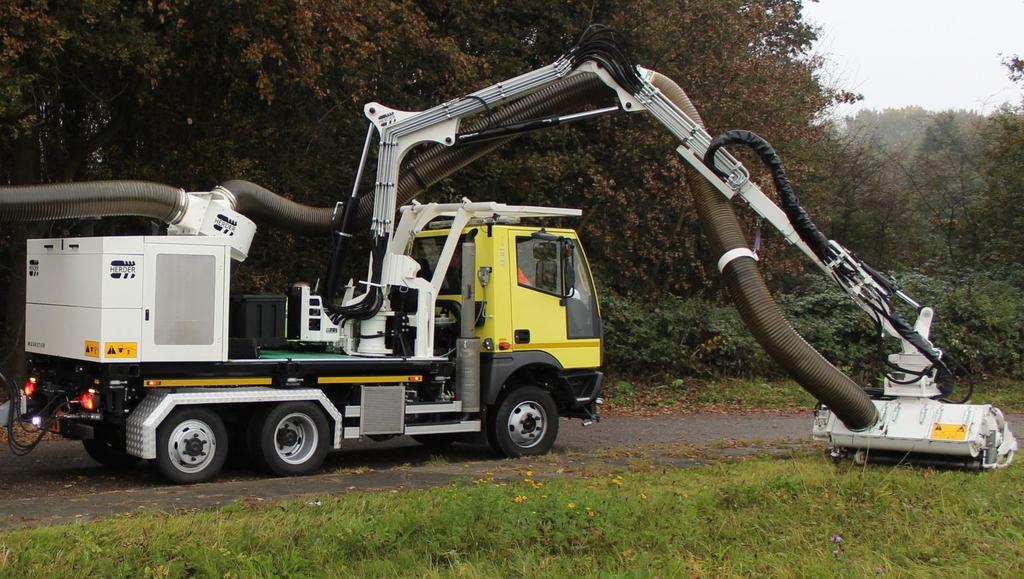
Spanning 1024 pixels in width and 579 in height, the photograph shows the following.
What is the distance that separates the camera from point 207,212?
10.8 meters

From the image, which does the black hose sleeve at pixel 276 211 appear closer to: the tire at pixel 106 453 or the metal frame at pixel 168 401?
the metal frame at pixel 168 401

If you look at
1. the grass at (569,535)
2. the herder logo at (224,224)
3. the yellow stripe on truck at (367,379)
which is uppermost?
the herder logo at (224,224)

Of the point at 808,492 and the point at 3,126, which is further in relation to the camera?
the point at 3,126

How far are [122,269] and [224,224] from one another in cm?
147

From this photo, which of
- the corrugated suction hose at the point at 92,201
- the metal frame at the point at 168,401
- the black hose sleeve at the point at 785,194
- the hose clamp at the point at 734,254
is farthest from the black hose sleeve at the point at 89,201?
the black hose sleeve at the point at 785,194

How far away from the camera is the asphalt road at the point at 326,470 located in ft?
27.7

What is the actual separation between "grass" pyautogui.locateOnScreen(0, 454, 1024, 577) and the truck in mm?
2080

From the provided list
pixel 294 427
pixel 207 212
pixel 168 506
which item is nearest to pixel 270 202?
pixel 207 212

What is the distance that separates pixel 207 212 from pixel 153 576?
538 cm

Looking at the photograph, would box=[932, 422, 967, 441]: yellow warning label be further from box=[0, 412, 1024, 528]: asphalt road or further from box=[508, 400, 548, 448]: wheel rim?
box=[508, 400, 548, 448]: wheel rim

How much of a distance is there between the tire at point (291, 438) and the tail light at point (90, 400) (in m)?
1.55

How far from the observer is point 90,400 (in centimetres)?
980

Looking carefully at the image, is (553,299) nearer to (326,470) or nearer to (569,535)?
(326,470)

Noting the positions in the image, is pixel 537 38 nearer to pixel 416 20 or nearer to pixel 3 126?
pixel 416 20
